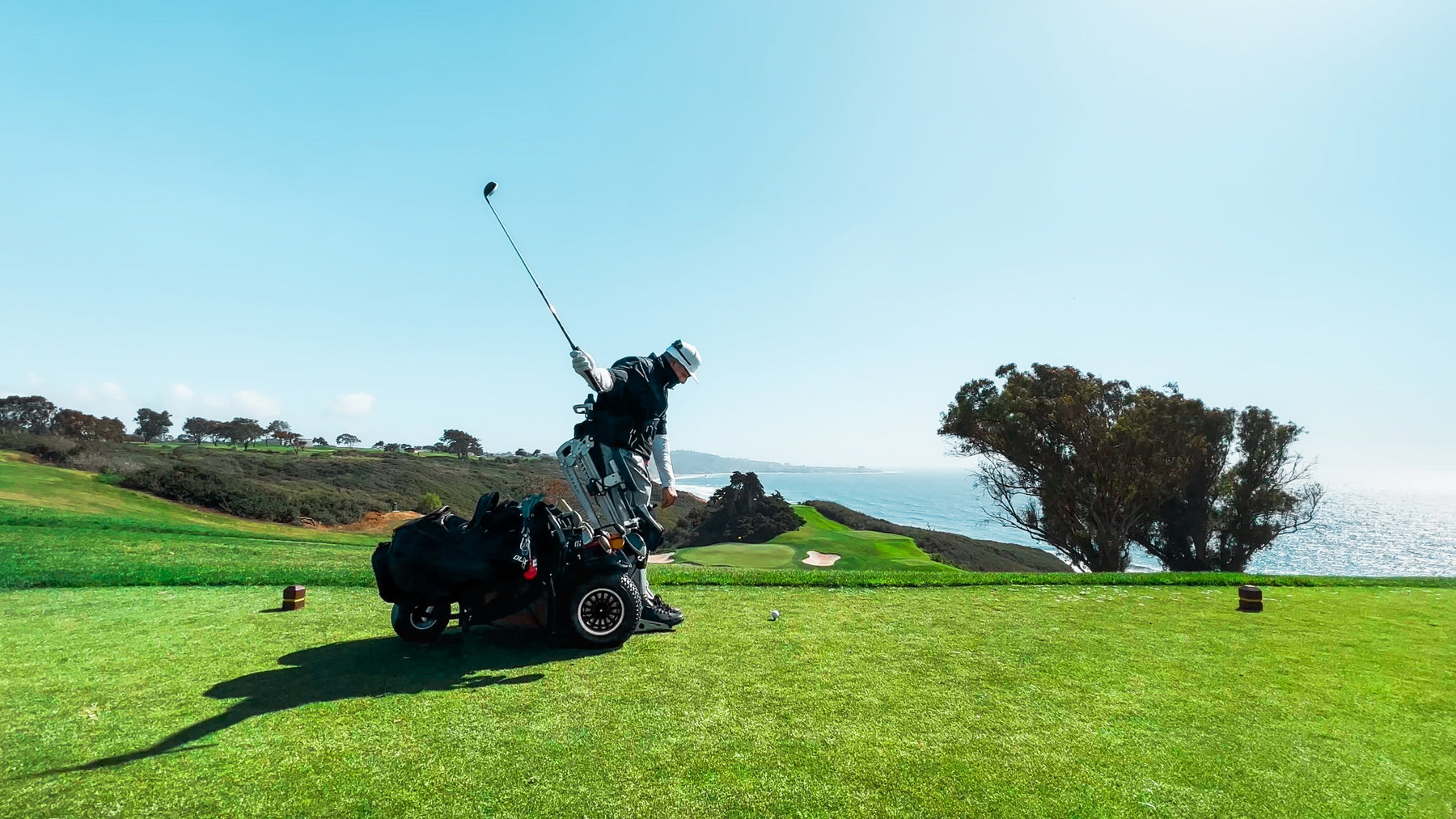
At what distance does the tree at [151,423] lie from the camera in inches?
2983

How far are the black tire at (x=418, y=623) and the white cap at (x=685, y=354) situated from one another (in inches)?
112

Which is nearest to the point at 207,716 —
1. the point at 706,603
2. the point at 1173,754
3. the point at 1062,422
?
the point at 706,603

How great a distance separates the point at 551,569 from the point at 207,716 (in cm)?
227

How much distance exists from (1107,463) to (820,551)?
36.6 ft

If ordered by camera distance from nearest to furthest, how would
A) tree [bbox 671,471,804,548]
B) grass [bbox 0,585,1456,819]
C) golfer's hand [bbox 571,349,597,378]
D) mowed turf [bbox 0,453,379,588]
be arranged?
grass [bbox 0,585,1456,819], golfer's hand [bbox 571,349,597,378], mowed turf [bbox 0,453,379,588], tree [bbox 671,471,804,548]

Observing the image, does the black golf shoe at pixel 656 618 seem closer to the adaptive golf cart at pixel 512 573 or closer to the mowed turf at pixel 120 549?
the adaptive golf cart at pixel 512 573

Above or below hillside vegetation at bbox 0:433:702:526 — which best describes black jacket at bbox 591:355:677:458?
above

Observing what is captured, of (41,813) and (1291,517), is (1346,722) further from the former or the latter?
(1291,517)

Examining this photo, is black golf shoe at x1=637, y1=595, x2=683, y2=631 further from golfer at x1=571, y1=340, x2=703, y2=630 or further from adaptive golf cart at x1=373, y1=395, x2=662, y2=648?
adaptive golf cart at x1=373, y1=395, x2=662, y2=648

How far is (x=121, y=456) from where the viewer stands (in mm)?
32156

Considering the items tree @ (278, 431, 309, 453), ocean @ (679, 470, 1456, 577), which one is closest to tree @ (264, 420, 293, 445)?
tree @ (278, 431, 309, 453)

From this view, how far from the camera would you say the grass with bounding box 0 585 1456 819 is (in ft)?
8.51

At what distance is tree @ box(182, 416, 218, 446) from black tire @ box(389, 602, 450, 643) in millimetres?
95437

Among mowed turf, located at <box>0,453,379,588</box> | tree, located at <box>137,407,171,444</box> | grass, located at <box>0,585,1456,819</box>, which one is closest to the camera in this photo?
→ grass, located at <box>0,585,1456,819</box>
